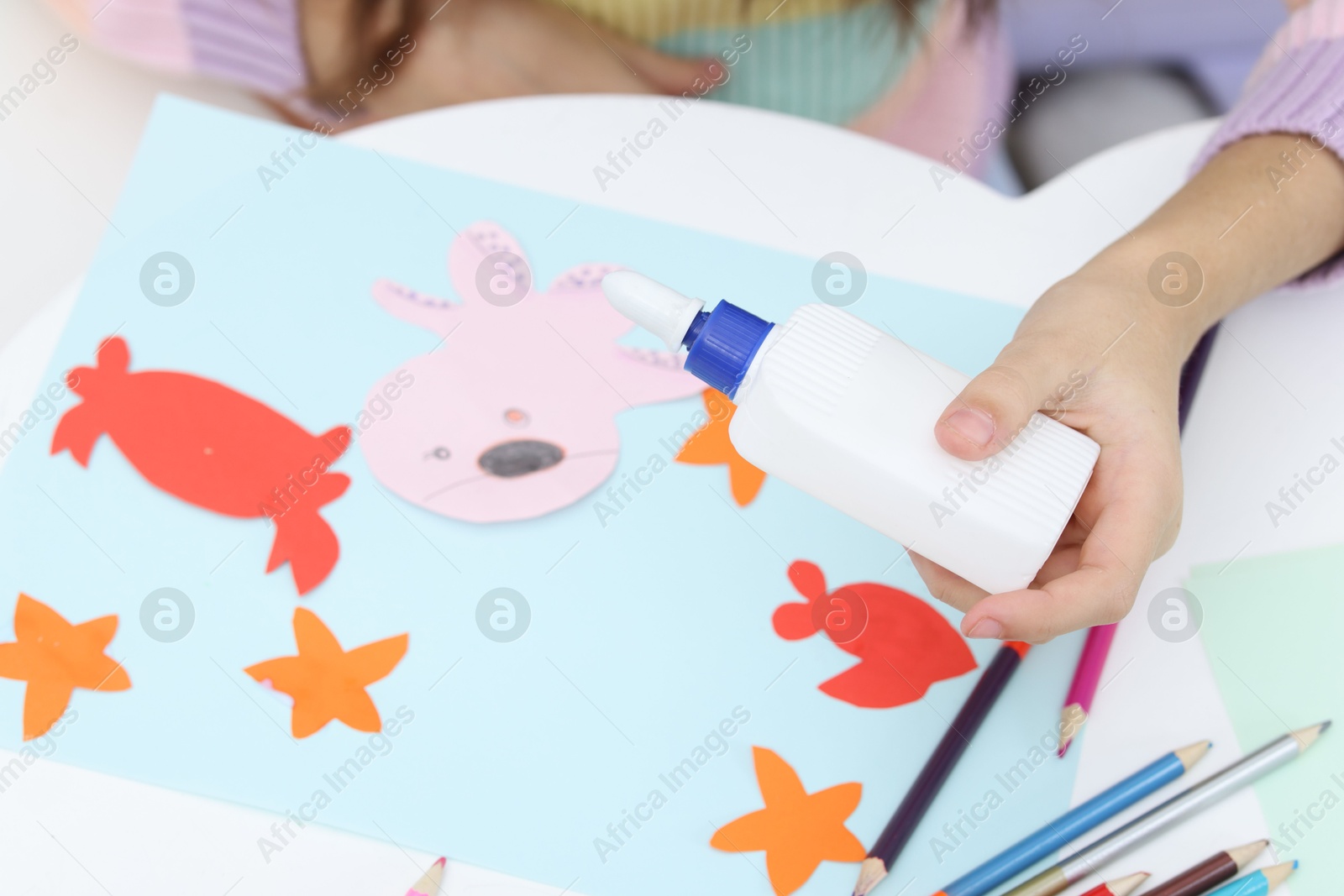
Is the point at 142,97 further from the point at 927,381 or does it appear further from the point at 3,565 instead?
the point at 927,381

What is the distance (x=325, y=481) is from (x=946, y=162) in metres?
0.60

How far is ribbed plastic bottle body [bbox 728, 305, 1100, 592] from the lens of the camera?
17.1 inches

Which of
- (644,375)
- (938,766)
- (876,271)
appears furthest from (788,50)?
(938,766)

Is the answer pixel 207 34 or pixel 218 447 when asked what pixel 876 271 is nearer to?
pixel 218 447

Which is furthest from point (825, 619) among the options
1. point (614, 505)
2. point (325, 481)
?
point (325, 481)

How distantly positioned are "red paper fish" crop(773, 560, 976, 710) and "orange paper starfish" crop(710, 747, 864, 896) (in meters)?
0.05

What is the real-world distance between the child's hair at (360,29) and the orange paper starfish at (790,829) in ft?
2.06

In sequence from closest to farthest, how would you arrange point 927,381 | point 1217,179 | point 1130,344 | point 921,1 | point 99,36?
1. point 927,381
2. point 1130,344
3. point 1217,179
4. point 99,36
5. point 921,1

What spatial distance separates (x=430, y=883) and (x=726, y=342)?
1.02 ft

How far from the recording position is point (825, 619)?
60 centimetres

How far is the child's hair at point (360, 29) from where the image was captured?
838mm

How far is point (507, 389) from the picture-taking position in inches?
25.0

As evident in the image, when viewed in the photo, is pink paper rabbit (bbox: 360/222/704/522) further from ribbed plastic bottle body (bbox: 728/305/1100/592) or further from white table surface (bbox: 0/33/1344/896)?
ribbed plastic bottle body (bbox: 728/305/1100/592)

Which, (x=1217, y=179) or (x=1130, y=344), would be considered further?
(x=1217, y=179)
